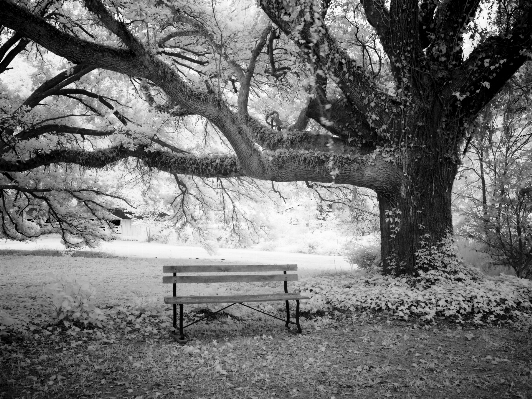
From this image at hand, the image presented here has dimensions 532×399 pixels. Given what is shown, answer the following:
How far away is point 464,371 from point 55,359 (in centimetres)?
427

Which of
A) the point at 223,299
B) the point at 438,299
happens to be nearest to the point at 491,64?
the point at 438,299

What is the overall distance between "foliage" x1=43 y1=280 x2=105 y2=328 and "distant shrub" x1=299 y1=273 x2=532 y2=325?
3282 millimetres

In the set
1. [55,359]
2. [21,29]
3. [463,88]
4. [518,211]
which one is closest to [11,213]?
[21,29]

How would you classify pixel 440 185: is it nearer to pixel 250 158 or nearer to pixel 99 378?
pixel 250 158

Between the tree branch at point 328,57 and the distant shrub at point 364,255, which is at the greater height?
the tree branch at point 328,57

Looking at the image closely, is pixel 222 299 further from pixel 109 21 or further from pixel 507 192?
pixel 507 192

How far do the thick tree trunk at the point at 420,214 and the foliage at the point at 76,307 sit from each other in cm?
508

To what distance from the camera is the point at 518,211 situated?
9195mm

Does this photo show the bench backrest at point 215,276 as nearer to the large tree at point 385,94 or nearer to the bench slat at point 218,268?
the bench slat at point 218,268

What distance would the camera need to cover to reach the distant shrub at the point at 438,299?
6711mm

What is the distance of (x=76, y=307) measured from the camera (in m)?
6.09

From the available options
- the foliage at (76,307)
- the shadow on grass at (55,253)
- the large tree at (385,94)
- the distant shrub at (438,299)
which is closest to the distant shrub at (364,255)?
the large tree at (385,94)

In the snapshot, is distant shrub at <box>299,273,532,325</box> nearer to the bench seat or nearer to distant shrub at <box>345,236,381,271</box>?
the bench seat

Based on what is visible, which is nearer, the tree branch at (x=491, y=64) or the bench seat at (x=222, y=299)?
the bench seat at (x=222, y=299)
